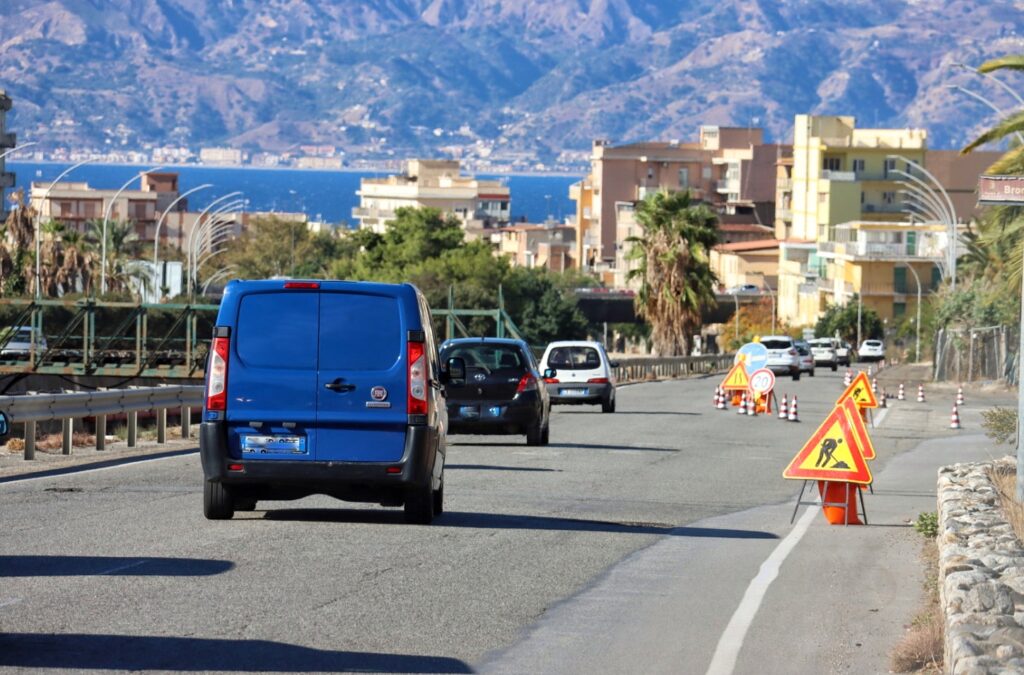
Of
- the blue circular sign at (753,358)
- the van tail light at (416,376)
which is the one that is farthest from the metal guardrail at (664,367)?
the van tail light at (416,376)

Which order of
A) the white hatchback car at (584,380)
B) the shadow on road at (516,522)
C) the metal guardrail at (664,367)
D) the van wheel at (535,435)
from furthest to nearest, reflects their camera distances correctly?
1. the metal guardrail at (664,367)
2. the white hatchback car at (584,380)
3. the van wheel at (535,435)
4. the shadow on road at (516,522)

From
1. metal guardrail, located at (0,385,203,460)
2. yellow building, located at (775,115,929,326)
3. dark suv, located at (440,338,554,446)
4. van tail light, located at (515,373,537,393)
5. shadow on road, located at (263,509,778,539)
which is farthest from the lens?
yellow building, located at (775,115,929,326)

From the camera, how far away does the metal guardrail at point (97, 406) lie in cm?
2100

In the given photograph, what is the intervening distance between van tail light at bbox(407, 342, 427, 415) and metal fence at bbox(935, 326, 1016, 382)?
43.4 m

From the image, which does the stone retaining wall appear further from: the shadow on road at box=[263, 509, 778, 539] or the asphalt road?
the shadow on road at box=[263, 509, 778, 539]

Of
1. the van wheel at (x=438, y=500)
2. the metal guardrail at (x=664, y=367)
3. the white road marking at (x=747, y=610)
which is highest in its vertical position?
the van wheel at (x=438, y=500)

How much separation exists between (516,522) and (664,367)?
169ft

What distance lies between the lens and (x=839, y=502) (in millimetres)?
17062

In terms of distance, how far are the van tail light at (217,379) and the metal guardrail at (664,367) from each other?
42.3 meters

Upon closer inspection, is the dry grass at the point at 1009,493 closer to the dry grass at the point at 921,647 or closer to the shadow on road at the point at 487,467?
the dry grass at the point at 921,647

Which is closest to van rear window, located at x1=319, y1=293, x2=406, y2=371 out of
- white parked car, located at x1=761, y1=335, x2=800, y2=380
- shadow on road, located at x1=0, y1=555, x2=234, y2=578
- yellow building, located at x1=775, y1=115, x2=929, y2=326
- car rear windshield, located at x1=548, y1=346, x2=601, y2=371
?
shadow on road, located at x1=0, y1=555, x2=234, y2=578

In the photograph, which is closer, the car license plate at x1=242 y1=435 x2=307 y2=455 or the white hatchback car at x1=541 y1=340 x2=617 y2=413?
the car license plate at x1=242 y1=435 x2=307 y2=455

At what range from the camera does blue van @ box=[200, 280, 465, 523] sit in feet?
46.6

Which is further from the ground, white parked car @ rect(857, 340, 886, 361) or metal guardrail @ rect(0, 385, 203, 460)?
metal guardrail @ rect(0, 385, 203, 460)
